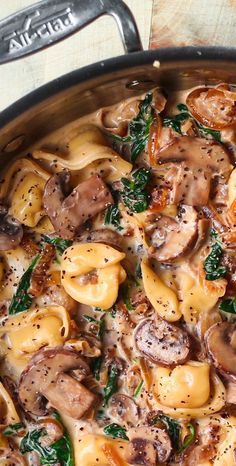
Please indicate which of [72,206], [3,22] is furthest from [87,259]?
[3,22]

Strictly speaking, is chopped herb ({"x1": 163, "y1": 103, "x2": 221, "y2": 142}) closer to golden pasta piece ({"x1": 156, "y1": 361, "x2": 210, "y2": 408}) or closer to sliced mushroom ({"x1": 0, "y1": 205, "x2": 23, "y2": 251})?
sliced mushroom ({"x1": 0, "y1": 205, "x2": 23, "y2": 251})

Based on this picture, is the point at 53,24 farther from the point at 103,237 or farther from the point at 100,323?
the point at 100,323

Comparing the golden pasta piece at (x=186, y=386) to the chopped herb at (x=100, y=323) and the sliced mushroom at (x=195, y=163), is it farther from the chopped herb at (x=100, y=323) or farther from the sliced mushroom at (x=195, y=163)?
the sliced mushroom at (x=195, y=163)

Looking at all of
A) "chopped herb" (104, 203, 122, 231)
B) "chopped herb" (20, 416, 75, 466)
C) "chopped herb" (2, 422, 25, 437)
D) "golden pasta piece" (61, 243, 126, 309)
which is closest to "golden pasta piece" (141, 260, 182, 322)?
"golden pasta piece" (61, 243, 126, 309)

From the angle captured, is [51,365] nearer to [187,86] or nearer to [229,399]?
[229,399]

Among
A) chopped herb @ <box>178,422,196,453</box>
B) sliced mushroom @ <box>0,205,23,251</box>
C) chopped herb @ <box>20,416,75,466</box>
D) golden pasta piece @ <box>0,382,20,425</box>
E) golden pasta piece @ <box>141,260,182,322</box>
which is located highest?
sliced mushroom @ <box>0,205,23,251</box>

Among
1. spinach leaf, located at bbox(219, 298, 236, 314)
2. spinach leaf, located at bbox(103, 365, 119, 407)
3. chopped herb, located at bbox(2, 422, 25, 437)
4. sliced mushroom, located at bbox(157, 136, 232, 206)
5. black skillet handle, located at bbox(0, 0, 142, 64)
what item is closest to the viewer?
black skillet handle, located at bbox(0, 0, 142, 64)

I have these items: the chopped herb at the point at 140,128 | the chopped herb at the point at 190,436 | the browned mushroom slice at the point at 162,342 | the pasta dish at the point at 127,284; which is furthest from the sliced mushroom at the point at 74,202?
the chopped herb at the point at 190,436
